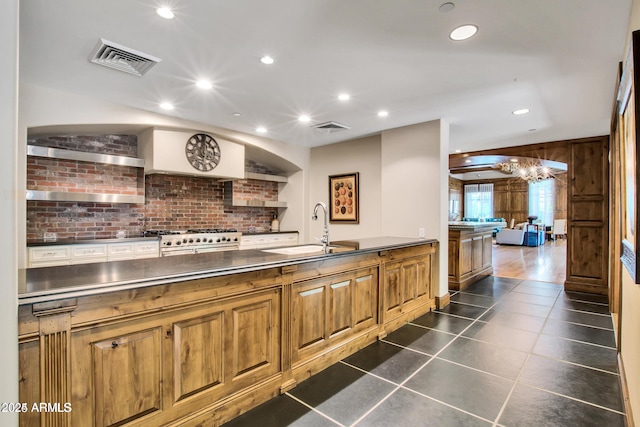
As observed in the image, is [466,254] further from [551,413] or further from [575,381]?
[551,413]

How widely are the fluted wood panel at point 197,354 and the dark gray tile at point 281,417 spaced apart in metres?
0.30

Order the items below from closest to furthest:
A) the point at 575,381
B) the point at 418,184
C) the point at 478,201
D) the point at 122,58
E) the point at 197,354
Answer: the point at 197,354, the point at 575,381, the point at 122,58, the point at 418,184, the point at 478,201

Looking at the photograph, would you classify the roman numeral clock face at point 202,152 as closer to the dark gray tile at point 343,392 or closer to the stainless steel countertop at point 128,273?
the stainless steel countertop at point 128,273

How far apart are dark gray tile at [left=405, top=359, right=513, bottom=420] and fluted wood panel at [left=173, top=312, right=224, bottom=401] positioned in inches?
55.2

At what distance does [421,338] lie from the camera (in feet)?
10.6

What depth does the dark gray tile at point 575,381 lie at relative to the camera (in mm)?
2189

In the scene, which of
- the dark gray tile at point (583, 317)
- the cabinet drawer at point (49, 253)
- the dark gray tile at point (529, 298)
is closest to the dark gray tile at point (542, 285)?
the dark gray tile at point (529, 298)

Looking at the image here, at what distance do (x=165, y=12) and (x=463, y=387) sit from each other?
3.22m

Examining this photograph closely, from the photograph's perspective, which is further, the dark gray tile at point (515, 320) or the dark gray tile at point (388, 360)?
the dark gray tile at point (515, 320)

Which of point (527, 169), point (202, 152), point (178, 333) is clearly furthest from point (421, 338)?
point (527, 169)

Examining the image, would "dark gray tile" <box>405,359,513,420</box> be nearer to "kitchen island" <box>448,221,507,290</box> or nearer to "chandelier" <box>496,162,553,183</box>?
"kitchen island" <box>448,221,507,290</box>

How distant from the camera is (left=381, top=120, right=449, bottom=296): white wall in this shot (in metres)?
4.16

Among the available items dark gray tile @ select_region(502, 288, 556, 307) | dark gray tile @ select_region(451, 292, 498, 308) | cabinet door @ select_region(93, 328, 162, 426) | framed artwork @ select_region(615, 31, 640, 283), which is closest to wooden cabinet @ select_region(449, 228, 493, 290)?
dark gray tile @ select_region(451, 292, 498, 308)

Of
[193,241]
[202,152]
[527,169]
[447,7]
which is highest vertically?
[527,169]
